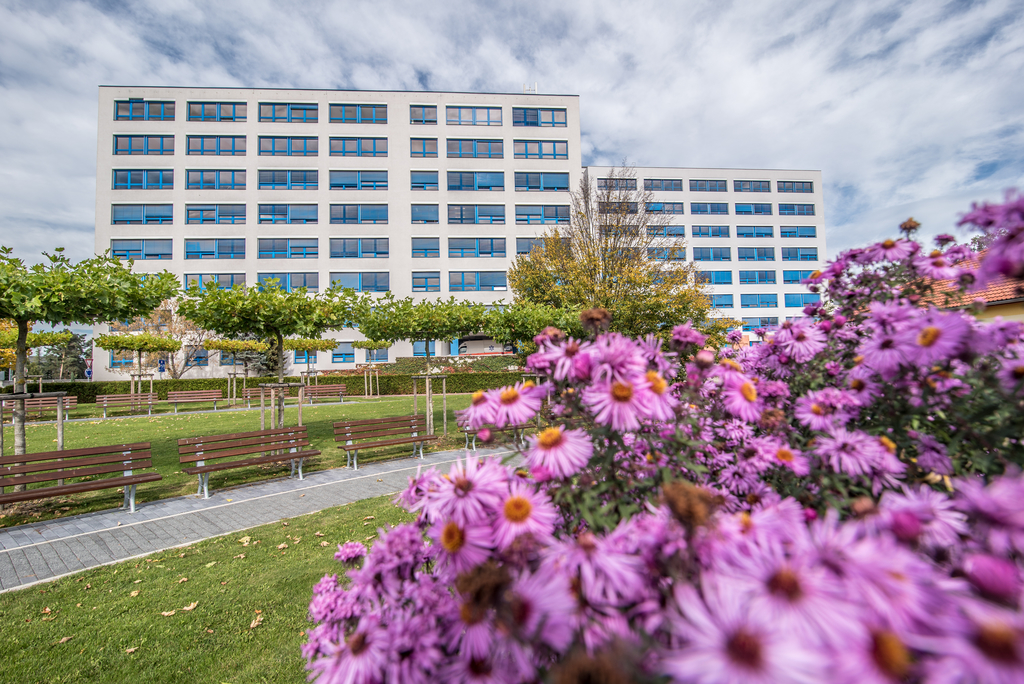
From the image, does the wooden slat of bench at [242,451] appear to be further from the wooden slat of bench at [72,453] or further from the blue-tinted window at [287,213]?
the blue-tinted window at [287,213]

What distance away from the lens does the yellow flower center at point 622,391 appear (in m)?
1.18

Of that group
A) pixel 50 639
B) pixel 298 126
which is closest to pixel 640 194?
pixel 50 639

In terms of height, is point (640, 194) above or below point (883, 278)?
above

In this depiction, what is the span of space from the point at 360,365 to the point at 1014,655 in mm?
36318

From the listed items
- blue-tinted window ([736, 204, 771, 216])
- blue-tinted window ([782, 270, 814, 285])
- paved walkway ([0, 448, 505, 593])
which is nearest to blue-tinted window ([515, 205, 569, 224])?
blue-tinted window ([736, 204, 771, 216])

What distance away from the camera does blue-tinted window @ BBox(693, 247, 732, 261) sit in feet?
164

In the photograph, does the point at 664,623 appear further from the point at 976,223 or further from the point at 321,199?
the point at 321,199

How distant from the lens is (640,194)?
22.5 meters

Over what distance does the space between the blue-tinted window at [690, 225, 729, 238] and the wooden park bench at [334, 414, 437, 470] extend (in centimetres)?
4656

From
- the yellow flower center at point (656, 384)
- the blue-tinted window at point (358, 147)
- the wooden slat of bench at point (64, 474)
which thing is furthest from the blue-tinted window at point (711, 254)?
the yellow flower center at point (656, 384)

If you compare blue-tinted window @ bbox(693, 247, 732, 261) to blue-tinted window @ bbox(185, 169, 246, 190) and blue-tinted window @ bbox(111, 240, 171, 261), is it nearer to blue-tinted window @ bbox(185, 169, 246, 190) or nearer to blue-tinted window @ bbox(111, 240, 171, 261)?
blue-tinted window @ bbox(185, 169, 246, 190)

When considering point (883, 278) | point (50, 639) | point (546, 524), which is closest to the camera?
point (546, 524)

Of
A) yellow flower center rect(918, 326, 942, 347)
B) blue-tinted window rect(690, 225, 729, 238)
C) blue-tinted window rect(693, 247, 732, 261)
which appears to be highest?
blue-tinted window rect(690, 225, 729, 238)

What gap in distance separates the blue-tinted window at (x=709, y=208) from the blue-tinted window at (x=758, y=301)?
33.4ft
